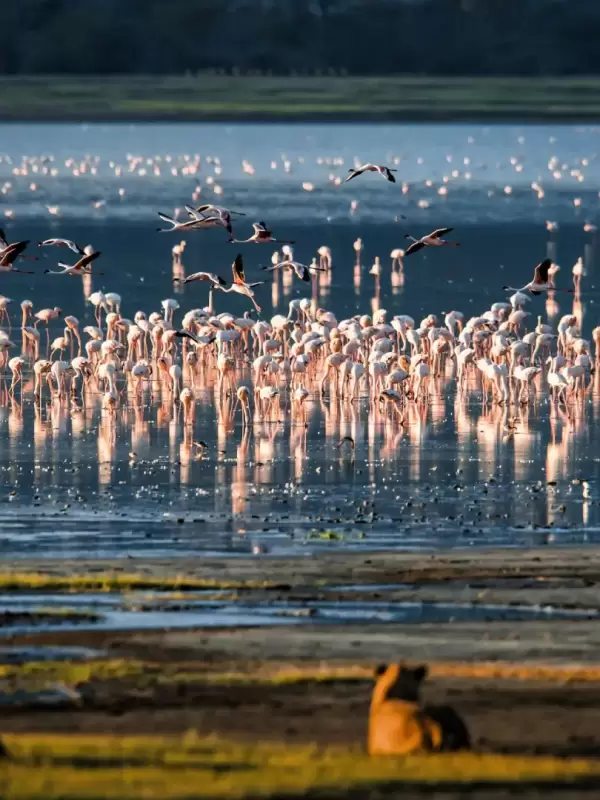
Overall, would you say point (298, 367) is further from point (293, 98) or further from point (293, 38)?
point (293, 38)

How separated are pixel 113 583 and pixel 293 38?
388 ft

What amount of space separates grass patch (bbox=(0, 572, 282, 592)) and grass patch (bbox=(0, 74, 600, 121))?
79299 millimetres

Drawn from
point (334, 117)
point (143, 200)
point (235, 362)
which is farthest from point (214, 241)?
point (334, 117)

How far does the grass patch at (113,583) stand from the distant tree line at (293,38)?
10537cm

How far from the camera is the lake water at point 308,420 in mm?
16859

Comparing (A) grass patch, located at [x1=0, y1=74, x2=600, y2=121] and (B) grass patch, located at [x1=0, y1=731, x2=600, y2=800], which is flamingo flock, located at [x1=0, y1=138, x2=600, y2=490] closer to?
(B) grass patch, located at [x1=0, y1=731, x2=600, y2=800]

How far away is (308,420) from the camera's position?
2267cm

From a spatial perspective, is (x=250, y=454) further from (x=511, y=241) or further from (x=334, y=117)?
(x=334, y=117)

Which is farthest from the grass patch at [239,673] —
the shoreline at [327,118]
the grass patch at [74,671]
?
the shoreline at [327,118]

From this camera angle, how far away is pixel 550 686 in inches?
463

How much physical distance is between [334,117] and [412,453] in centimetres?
7635

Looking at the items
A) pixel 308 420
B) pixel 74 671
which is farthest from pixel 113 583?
pixel 308 420

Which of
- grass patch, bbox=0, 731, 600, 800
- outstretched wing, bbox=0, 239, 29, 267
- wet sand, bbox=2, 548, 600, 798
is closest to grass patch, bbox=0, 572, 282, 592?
wet sand, bbox=2, 548, 600, 798

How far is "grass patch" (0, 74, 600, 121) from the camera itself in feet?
319
